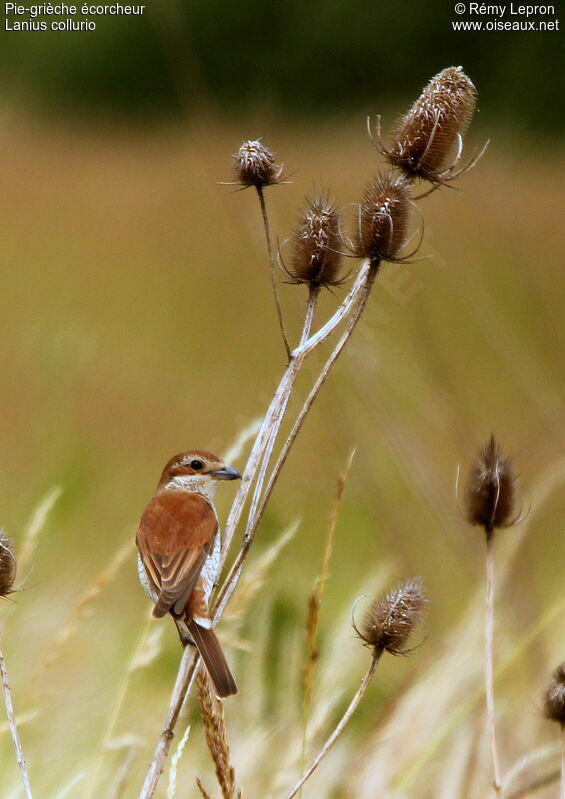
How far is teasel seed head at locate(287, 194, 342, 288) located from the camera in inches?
90.7

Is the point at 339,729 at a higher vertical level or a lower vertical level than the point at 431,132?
lower

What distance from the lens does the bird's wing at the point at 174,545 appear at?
230 centimetres

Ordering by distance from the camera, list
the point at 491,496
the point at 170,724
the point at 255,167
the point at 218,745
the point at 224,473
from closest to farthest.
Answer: the point at 218,745 < the point at 170,724 < the point at 491,496 < the point at 255,167 < the point at 224,473

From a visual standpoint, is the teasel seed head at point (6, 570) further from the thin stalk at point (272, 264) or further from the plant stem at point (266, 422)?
the thin stalk at point (272, 264)

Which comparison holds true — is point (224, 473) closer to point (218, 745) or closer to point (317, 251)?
point (317, 251)

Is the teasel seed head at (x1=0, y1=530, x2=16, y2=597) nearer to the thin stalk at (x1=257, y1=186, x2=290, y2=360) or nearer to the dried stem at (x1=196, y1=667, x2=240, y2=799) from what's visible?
the dried stem at (x1=196, y1=667, x2=240, y2=799)

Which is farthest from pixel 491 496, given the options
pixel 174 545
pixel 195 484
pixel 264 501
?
pixel 195 484

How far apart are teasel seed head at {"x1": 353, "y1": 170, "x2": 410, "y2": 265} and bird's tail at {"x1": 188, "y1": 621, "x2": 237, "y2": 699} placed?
2.52 feet

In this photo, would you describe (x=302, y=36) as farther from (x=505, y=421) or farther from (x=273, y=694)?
(x=273, y=694)

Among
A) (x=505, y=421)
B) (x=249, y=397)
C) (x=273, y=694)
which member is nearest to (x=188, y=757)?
(x=273, y=694)

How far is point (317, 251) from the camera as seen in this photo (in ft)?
7.57

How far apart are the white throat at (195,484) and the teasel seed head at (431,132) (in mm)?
870

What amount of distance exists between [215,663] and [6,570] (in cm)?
40

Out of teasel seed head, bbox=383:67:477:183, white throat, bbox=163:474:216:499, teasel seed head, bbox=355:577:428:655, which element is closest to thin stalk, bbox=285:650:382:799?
teasel seed head, bbox=355:577:428:655
